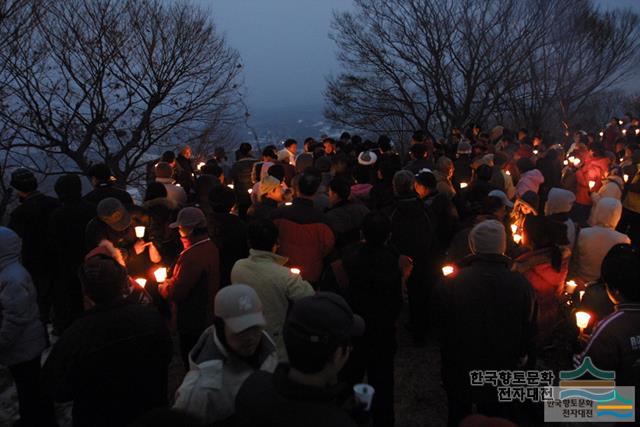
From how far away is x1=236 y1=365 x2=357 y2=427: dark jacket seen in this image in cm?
173

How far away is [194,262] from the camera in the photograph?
4082 mm

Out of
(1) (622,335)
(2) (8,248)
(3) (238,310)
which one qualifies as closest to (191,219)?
(2) (8,248)

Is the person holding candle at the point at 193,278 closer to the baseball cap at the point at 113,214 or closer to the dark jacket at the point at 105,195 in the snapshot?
the baseball cap at the point at 113,214

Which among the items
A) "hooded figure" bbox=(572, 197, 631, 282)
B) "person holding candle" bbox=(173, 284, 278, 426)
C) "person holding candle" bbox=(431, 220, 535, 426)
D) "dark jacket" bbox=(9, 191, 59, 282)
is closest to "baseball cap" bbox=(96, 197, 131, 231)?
"dark jacket" bbox=(9, 191, 59, 282)

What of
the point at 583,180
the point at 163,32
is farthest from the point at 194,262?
the point at 163,32

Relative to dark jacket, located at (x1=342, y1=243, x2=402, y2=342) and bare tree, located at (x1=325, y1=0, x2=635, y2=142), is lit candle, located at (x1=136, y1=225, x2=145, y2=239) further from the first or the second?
bare tree, located at (x1=325, y1=0, x2=635, y2=142)

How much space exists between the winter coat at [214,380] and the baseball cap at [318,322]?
59cm

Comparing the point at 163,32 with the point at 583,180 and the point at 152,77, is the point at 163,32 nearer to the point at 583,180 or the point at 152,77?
the point at 152,77

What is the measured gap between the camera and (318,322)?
194 centimetres

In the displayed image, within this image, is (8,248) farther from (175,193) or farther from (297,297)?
(175,193)

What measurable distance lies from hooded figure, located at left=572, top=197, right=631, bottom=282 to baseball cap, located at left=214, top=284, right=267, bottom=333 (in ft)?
12.4

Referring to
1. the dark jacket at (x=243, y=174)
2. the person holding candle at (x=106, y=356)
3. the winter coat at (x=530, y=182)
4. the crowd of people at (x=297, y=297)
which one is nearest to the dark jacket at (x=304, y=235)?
the crowd of people at (x=297, y=297)

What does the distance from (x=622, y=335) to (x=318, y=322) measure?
2058mm

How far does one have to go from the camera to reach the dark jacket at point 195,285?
407 centimetres
